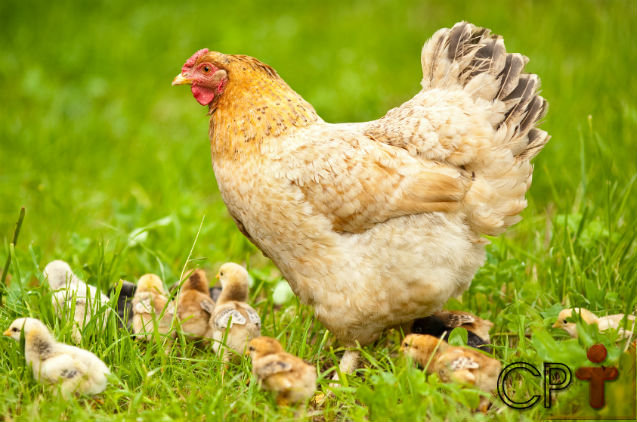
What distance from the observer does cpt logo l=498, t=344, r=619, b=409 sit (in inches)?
116

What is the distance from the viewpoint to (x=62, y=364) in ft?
10.1

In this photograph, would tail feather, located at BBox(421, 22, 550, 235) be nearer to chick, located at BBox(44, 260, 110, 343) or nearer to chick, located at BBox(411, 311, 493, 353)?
chick, located at BBox(411, 311, 493, 353)

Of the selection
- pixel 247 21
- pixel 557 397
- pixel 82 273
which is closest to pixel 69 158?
pixel 82 273

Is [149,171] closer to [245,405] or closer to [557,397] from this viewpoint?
[245,405]

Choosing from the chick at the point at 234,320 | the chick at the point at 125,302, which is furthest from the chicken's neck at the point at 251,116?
the chick at the point at 125,302

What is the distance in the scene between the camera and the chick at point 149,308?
12.3ft

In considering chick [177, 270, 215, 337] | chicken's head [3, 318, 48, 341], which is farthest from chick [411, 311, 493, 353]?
A: chicken's head [3, 318, 48, 341]

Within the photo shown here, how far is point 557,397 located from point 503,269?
1219 mm

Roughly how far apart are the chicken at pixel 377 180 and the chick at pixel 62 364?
3.58 feet

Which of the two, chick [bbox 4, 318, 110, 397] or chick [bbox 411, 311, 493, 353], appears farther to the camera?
chick [bbox 411, 311, 493, 353]

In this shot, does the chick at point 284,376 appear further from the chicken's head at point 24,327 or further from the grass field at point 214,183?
the chicken's head at point 24,327

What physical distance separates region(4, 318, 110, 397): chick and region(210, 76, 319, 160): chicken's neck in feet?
4.19

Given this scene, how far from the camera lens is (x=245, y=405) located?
306cm

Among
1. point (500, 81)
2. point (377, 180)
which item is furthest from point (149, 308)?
point (500, 81)
